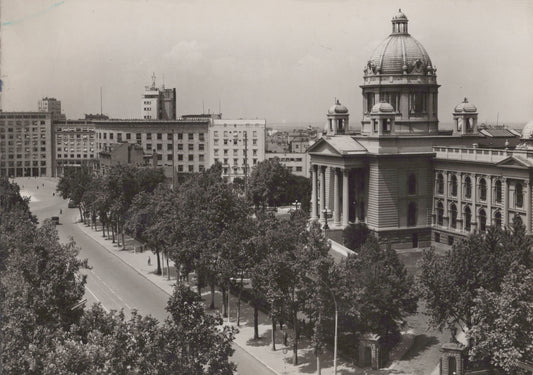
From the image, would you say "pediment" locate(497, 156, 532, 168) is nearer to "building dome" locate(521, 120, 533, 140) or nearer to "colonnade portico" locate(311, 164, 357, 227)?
"building dome" locate(521, 120, 533, 140)

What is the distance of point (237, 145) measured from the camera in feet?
534

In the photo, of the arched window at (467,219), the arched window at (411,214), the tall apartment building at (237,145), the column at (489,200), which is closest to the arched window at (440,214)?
the arched window at (411,214)

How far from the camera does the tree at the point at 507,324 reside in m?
37.9

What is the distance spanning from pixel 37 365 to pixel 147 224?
52074 mm

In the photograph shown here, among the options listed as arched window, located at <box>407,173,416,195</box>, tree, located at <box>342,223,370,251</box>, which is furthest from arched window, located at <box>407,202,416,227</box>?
tree, located at <box>342,223,370,251</box>

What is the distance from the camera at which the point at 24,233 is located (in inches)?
2172

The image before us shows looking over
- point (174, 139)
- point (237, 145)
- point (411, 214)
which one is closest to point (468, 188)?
point (411, 214)

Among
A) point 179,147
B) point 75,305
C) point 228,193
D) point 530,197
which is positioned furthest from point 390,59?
point 179,147

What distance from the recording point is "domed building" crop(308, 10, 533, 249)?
8181 cm

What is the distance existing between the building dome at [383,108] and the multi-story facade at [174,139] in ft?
281

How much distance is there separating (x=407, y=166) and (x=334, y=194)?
10360mm

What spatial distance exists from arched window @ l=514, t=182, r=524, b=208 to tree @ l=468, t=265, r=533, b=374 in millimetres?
36448

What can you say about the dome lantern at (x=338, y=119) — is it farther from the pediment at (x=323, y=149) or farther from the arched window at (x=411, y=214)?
the arched window at (x=411, y=214)

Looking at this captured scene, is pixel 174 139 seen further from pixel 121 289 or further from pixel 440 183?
pixel 121 289
